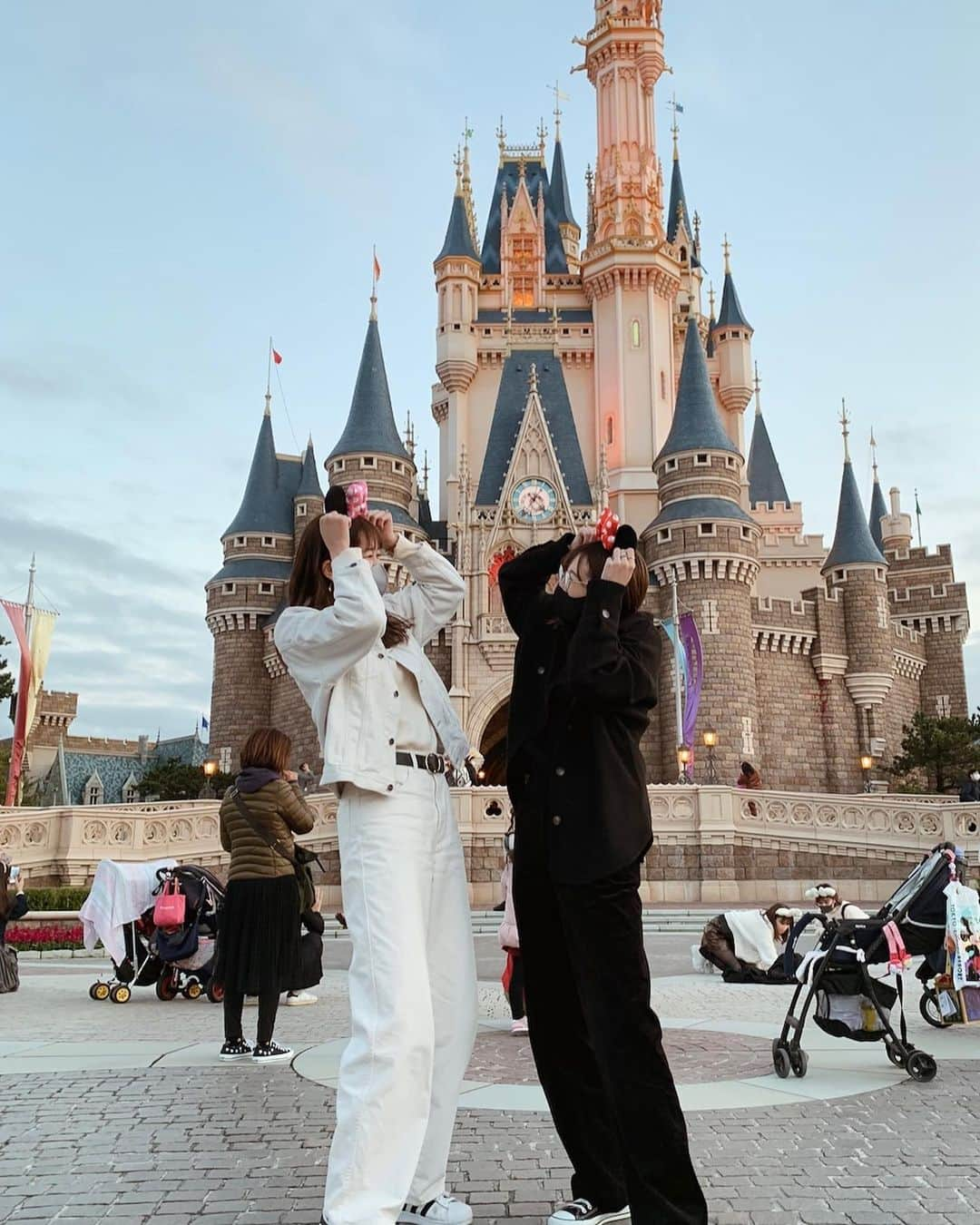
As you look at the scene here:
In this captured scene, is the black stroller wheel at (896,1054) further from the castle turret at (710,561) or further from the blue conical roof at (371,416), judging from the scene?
the blue conical roof at (371,416)

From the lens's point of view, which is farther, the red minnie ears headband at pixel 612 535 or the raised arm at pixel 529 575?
the raised arm at pixel 529 575

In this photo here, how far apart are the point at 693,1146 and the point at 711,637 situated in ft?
95.6

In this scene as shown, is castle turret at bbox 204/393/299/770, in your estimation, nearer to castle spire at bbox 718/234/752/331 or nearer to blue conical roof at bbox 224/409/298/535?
blue conical roof at bbox 224/409/298/535

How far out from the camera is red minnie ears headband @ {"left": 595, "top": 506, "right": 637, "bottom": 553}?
10.5 ft

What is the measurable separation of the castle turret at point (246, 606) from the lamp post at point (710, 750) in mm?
14653

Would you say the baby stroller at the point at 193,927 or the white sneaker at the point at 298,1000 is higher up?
the baby stroller at the point at 193,927

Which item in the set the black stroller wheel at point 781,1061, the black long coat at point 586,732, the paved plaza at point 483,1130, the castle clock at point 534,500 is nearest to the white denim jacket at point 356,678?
the black long coat at point 586,732

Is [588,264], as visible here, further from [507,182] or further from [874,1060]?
[874,1060]

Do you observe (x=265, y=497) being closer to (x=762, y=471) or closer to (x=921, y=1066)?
(x=762, y=471)

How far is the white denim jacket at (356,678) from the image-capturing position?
3082 mm

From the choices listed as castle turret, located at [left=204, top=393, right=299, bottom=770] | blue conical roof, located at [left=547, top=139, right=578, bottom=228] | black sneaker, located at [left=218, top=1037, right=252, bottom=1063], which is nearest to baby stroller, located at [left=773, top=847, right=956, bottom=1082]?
black sneaker, located at [left=218, top=1037, right=252, bottom=1063]

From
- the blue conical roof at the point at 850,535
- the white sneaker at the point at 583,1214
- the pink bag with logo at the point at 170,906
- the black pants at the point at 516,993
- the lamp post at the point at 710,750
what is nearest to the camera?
the white sneaker at the point at 583,1214

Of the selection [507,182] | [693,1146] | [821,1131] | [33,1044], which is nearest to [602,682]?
[693,1146]

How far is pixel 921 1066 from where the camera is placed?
4.82 metres
